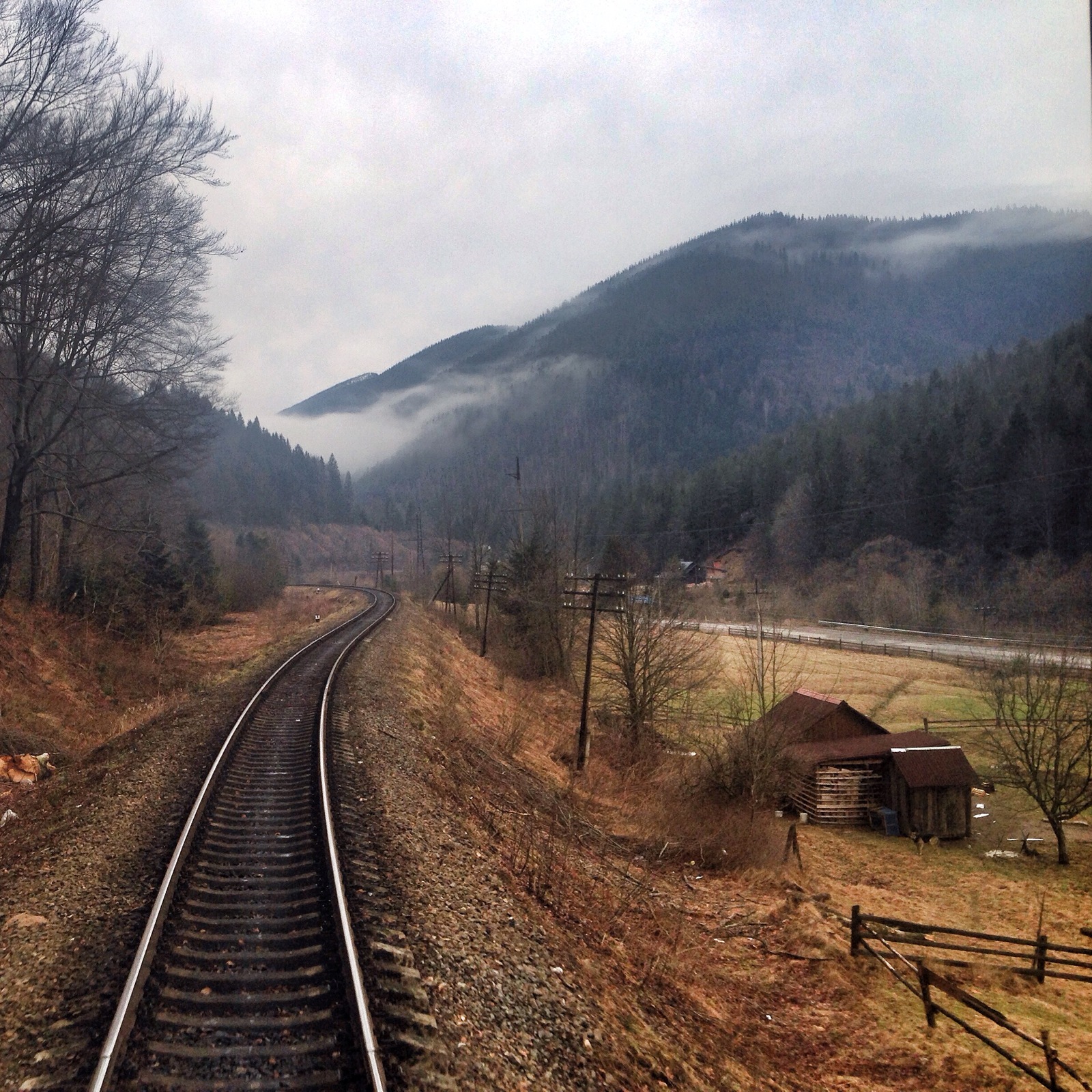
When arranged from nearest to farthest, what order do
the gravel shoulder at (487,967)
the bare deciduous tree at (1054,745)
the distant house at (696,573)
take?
the gravel shoulder at (487,967) → the bare deciduous tree at (1054,745) → the distant house at (696,573)

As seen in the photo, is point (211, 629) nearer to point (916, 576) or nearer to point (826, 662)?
point (826, 662)

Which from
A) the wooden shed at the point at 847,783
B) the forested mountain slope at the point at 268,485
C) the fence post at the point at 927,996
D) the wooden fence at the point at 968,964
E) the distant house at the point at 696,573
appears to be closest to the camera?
the wooden fence at the point at 968,964

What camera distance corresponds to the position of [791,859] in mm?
18656

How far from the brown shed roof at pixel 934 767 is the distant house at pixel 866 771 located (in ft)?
0.07

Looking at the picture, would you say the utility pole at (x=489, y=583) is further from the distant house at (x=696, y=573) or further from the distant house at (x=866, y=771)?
the distant house at (x=696, y=573)

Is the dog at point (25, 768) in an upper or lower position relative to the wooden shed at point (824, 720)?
upper

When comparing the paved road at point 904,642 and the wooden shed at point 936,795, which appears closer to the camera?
the wooden shed at point 936,795

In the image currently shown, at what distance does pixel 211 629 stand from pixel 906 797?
30362mm

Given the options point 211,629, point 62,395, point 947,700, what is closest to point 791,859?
point 62,395

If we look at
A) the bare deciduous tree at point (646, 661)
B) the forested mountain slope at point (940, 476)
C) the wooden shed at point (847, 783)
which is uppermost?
the forested mountain slope at point (940, 476)

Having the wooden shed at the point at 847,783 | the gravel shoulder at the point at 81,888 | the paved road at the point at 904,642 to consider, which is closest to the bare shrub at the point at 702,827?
the wooden shed at the point at 847,783

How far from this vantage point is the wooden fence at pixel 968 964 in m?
8.62

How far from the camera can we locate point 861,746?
2672 centimetres

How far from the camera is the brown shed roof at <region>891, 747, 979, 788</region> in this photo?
24.1 metres
